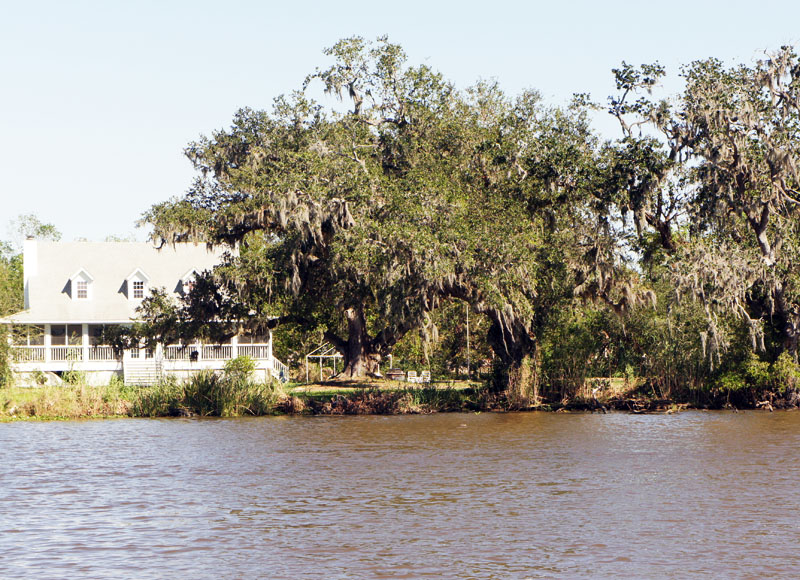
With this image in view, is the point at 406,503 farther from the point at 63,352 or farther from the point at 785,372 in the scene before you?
the point at 63,352

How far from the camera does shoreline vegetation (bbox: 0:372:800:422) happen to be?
33906 millimetres

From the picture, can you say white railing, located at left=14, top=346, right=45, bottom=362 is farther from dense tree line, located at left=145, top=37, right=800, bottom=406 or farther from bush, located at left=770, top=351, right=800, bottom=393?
bush, located at left=770, top=351, right=800, bottom=393

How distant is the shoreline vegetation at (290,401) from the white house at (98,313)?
43.6 feet

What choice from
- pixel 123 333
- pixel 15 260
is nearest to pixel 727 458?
pixel 123 333

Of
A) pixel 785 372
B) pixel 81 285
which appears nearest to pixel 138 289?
pixel 81 285

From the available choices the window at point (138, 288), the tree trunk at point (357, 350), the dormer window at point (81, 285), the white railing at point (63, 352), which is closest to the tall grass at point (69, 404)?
the white railing at point (63, 352)

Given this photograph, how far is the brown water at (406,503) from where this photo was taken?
12.8 m

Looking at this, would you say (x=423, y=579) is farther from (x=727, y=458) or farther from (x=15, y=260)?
(x=15, y=260)

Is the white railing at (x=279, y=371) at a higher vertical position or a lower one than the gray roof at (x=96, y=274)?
lower

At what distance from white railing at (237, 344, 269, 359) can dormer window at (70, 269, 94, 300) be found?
8739 mm

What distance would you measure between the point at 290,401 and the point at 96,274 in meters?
24.0

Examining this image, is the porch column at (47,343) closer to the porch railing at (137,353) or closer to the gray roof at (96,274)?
the porch railing at (137,353)

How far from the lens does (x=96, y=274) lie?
5509 centimetres

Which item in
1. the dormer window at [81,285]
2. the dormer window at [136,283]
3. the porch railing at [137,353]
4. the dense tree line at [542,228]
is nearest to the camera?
the dense tree line at [542,228]
